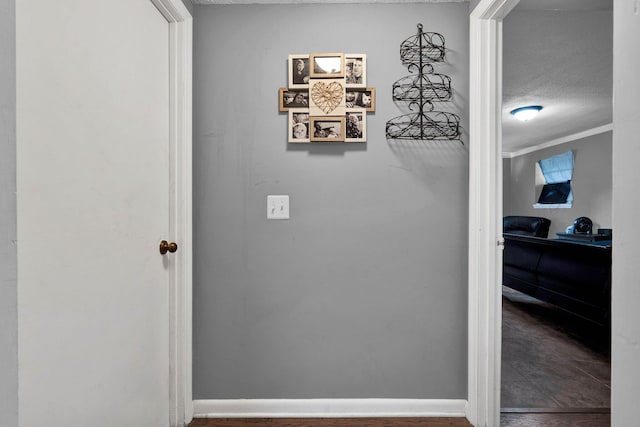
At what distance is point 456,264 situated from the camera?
1649 millimetres

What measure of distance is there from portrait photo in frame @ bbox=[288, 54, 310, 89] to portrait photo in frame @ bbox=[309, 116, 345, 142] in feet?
0.62

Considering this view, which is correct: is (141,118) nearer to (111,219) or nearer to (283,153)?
(111,219)

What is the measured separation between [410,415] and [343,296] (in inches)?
27.0

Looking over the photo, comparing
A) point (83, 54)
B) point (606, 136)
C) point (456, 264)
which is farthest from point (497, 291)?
point (606, 136)

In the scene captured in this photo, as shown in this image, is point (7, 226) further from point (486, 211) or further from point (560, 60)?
point (560, 60)

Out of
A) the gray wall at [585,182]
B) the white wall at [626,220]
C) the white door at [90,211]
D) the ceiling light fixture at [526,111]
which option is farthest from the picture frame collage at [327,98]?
the gray wall at [585,182]

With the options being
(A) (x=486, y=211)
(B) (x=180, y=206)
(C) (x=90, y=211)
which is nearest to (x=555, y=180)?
(A) (x=486, y=211)

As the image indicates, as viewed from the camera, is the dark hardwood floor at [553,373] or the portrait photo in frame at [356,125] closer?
the portrait photo in frame at [356,125]

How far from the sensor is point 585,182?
221 inches

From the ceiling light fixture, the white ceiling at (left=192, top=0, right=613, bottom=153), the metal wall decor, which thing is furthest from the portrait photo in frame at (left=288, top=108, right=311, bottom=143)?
the ceiling light fixture

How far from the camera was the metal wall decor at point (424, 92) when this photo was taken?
162 cm

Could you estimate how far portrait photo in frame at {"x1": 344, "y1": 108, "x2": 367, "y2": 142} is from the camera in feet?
5.33

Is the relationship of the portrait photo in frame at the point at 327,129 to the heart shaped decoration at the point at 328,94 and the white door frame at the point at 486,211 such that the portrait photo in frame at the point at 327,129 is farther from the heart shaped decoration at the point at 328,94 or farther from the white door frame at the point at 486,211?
the white door frame at the point at 486,211

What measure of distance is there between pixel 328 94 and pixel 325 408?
1.58 meters
